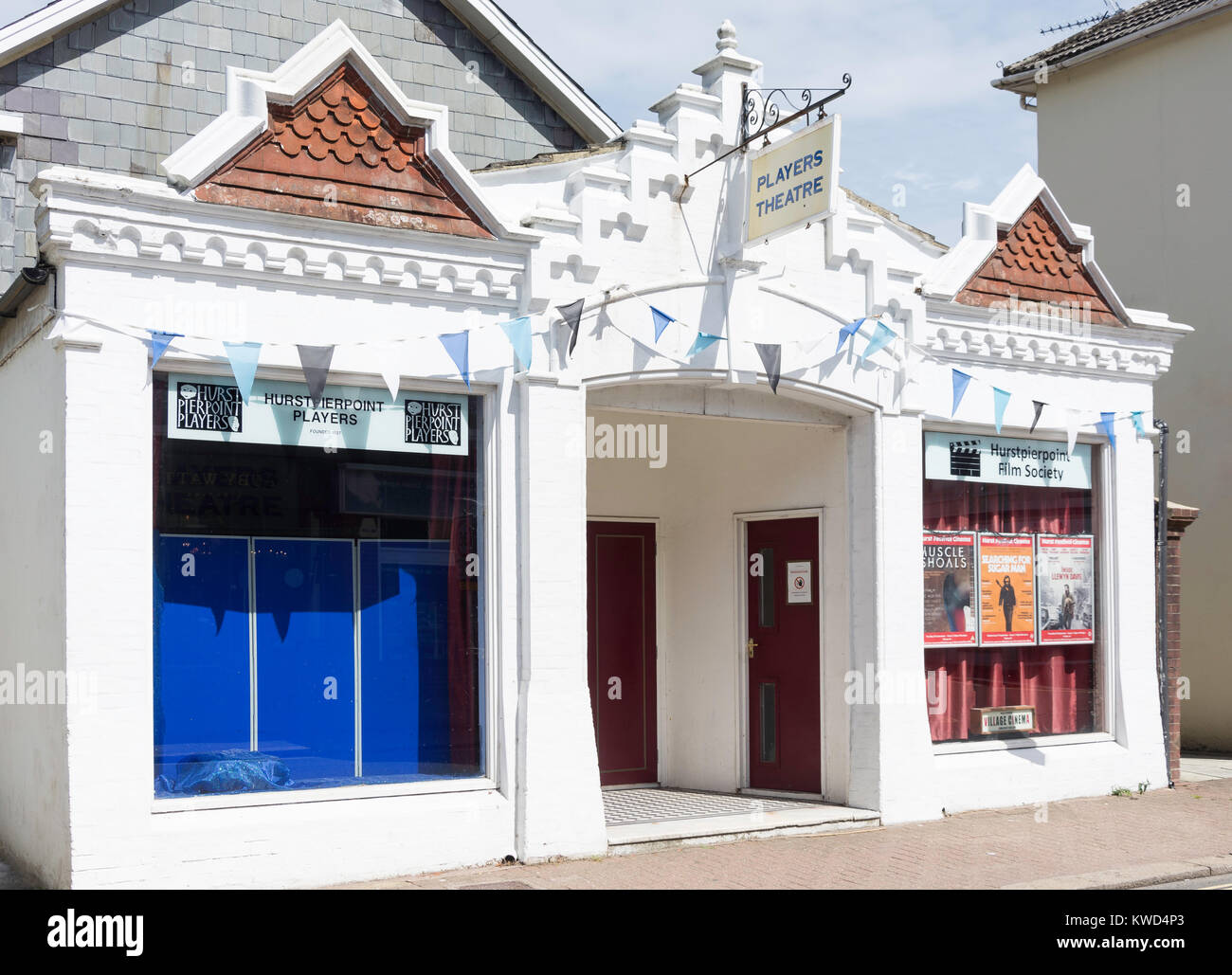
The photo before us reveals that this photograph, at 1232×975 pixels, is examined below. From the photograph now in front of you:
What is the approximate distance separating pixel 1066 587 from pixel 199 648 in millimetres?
7939

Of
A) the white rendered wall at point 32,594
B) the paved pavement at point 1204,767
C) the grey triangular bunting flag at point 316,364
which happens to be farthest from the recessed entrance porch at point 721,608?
the paved pavement at point 1204,767

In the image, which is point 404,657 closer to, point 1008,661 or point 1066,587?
point 1008,661

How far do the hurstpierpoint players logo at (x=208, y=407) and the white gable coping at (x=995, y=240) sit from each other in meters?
5.89

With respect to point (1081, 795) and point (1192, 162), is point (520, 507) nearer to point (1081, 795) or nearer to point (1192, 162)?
point (1081, 795)

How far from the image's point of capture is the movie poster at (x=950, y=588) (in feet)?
36.6

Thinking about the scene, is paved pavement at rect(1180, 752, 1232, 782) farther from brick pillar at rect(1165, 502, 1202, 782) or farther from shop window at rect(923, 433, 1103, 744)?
shop window at rect(923, 433, 1103, 744)

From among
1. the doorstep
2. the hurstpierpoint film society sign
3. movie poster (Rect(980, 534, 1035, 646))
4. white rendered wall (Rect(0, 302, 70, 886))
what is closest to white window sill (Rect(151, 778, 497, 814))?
white rendered wall (Rect(0, 302, 70, 886))

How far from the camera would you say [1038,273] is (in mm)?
12086

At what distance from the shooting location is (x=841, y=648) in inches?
425

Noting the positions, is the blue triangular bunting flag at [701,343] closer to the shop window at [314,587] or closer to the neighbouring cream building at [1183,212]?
the shop window at [314,587]

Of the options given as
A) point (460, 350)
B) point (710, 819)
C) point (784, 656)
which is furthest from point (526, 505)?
point (784, 656)

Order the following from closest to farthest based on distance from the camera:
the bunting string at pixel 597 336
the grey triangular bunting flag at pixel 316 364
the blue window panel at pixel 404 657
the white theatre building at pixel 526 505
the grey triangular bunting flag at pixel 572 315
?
1. the white theatre building at pixel 526 505
2. the bunting string at pixel 597 336
3. the grey triangular bunting flag at pixel 316 364
4. the blue window panel at pixel 404 657
5. the grey triangular bunting flag at pixel 572 315

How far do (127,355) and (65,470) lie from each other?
2.57ft

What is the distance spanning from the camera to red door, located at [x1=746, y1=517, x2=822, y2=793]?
36.4ft
